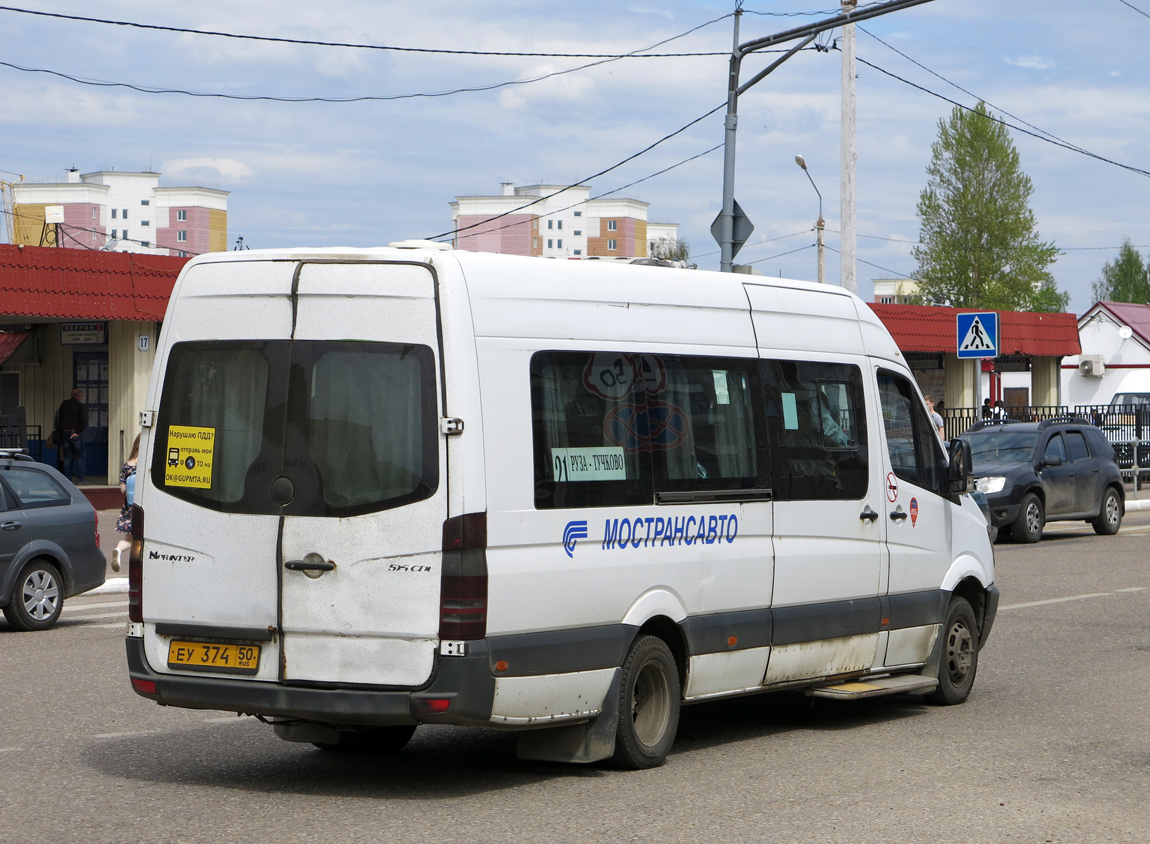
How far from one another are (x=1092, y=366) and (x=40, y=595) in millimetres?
60020

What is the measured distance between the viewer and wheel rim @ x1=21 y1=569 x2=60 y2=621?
43.6ft

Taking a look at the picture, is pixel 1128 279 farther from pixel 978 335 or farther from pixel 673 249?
pixel 978 335

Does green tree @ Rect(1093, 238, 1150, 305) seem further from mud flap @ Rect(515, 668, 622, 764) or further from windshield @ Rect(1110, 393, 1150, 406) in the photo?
mud flap @ Rect(515, 668, 622, 764)

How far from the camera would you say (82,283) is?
2695 centimetres

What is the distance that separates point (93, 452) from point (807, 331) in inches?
916

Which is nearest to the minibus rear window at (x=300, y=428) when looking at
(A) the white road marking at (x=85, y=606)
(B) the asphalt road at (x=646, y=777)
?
(B) the asphalt road at (x=646, y=777)

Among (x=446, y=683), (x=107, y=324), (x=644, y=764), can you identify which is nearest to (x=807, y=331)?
(x=644, y=764)

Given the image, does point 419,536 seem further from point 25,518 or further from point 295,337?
point 25,518

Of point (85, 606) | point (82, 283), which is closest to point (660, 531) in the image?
point (85, 606)

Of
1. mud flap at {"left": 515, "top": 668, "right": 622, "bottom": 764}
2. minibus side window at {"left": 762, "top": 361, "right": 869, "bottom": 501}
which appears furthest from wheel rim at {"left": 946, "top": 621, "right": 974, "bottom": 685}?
mud flap at {"left": 515, "top": 668, "right": 622, "bottom": 764}

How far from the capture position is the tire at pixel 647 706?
7164mm

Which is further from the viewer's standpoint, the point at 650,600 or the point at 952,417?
the point at 952,417

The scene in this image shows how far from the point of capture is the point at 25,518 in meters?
13.4

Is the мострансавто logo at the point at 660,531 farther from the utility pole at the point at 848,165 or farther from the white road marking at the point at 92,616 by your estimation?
the utility pole at the point at 848,165
